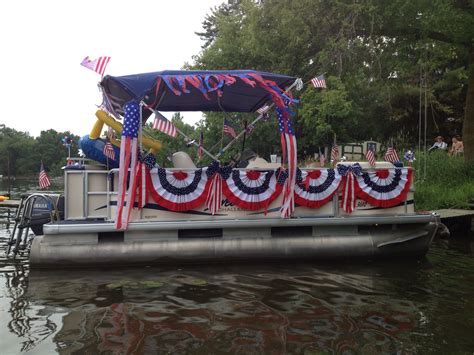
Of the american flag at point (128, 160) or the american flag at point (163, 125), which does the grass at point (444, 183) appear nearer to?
the american flag at point (163, 125)

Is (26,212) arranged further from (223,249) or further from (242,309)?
(242,309)

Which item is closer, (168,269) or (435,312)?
(435,312)

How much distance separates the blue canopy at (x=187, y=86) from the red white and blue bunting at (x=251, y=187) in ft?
4.74

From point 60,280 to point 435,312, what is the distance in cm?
524

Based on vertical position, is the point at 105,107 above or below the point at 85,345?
above

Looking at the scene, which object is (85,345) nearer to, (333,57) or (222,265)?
(222,265)

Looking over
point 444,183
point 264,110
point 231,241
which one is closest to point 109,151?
point 231,241

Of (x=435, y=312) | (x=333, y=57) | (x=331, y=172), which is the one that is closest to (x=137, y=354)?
(x=435, y=312)

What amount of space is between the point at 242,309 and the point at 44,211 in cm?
438

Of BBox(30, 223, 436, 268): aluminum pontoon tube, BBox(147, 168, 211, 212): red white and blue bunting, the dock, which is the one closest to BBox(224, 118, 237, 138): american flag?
BBox(147, 168, 211, 212): red white and blue bunting

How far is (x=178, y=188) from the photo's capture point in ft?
24.0

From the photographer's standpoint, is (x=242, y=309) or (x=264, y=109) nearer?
(x=242, y=309)

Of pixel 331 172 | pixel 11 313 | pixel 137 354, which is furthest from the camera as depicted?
pixel 331 172

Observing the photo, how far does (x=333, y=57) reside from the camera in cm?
1312
